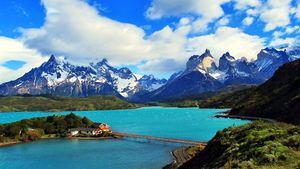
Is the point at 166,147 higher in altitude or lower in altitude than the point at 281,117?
lower

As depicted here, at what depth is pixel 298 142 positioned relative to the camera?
120 ft

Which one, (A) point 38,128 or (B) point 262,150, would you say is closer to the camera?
(B) point 262,150

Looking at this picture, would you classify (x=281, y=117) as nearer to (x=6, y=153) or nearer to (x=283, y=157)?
(x=6, y=153)

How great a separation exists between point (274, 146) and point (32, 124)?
505 feet

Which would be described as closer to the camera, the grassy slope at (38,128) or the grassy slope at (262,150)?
the grassy slope at (262,150)

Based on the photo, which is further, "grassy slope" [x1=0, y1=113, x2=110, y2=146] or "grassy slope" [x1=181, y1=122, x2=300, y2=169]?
"grassy slope" [x1=0, y1=113, x2=110, y2=146]

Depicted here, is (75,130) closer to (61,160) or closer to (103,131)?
(103,131)

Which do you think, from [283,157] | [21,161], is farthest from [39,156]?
[283,157]

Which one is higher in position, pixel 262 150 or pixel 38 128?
pixel 262 150

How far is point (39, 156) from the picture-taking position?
119 metres

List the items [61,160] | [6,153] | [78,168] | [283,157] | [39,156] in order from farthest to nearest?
[6,153] → [39,156] → [61,160] → [78,168] → [283,157]

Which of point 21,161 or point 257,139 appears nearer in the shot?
point 257,139

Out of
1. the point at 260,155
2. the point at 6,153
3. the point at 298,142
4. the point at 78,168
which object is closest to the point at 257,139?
the point at 298,142

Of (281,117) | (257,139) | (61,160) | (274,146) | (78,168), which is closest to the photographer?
(274,146)
